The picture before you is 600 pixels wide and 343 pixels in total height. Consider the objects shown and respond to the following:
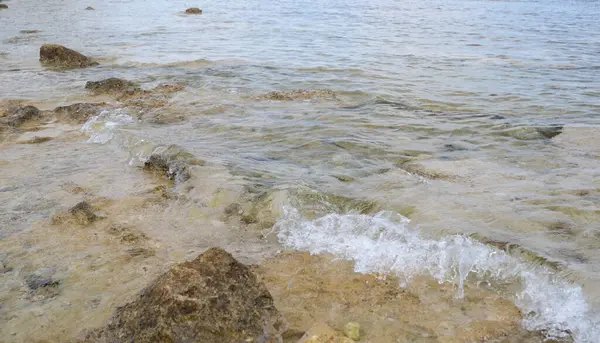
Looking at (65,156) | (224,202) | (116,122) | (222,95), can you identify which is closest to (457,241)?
(224,202)

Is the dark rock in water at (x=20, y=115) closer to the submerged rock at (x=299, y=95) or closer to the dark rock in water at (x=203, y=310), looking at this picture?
the submerged rock at (x=299, y=95)

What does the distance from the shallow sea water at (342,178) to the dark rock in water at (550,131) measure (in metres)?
0.04

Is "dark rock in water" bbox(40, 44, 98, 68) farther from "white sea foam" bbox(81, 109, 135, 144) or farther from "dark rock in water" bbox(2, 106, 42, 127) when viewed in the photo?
"white sea foam" bbox(81, 109, 135, 144)

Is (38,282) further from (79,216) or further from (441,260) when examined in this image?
(441,260)

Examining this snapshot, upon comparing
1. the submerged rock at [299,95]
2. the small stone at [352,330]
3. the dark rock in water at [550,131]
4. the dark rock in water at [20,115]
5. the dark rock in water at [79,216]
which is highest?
the small stone at [352,330]

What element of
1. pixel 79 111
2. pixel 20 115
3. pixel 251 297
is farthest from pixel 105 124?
pixel 251 297

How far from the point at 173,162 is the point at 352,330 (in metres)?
3.30

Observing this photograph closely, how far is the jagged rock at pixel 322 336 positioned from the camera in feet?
8.63

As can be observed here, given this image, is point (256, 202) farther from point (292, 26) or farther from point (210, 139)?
point (292, 26)

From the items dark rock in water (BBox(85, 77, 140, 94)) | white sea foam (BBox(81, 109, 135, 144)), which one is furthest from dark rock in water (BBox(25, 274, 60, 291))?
dark rock in water (BBox(85, 77, 140, 94))

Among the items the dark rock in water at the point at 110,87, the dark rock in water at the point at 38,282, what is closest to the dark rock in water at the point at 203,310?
the dark rock in water at the point at 38,282

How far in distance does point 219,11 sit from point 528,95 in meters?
24.2

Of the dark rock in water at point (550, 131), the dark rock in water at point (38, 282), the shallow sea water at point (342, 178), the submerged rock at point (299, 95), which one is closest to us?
the dark rock in water at point (38, 282)

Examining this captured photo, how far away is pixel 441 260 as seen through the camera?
3500mm
